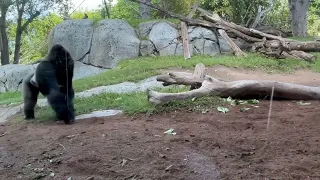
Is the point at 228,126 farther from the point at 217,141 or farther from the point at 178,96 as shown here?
the point at 178,96

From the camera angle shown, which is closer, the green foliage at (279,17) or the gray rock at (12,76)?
the gray rock at (12,76)

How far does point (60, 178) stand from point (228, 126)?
2014 mm

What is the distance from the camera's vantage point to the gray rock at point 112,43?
14242 millimetres

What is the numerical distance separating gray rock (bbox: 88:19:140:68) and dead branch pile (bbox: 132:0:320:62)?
5.12 feet

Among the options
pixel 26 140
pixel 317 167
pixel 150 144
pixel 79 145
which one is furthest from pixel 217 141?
pixel 26 140

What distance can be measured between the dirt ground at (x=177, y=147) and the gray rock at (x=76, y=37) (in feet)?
29.5

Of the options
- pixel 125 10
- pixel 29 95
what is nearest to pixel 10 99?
pixel 29 95

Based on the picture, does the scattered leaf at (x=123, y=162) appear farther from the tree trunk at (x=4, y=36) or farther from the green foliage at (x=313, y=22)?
the green foliage at (x=313, y=22)

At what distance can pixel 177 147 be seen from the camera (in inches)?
175

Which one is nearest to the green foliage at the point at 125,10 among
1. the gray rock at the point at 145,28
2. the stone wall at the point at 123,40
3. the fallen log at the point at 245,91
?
the gray rock at the point at 145,28

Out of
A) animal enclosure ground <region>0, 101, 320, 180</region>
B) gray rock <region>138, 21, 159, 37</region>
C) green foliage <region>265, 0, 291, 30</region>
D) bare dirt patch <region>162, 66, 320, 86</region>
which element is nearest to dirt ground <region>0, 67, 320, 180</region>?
animal enclosure ground <region>0, 101, 320, 180</region>

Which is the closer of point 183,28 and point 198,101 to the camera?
point 198,101

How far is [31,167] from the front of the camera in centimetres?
446

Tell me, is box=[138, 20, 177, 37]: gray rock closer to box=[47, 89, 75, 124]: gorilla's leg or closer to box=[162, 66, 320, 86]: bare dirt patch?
box=[162, 66, 320, 86]: bare dirt patch
